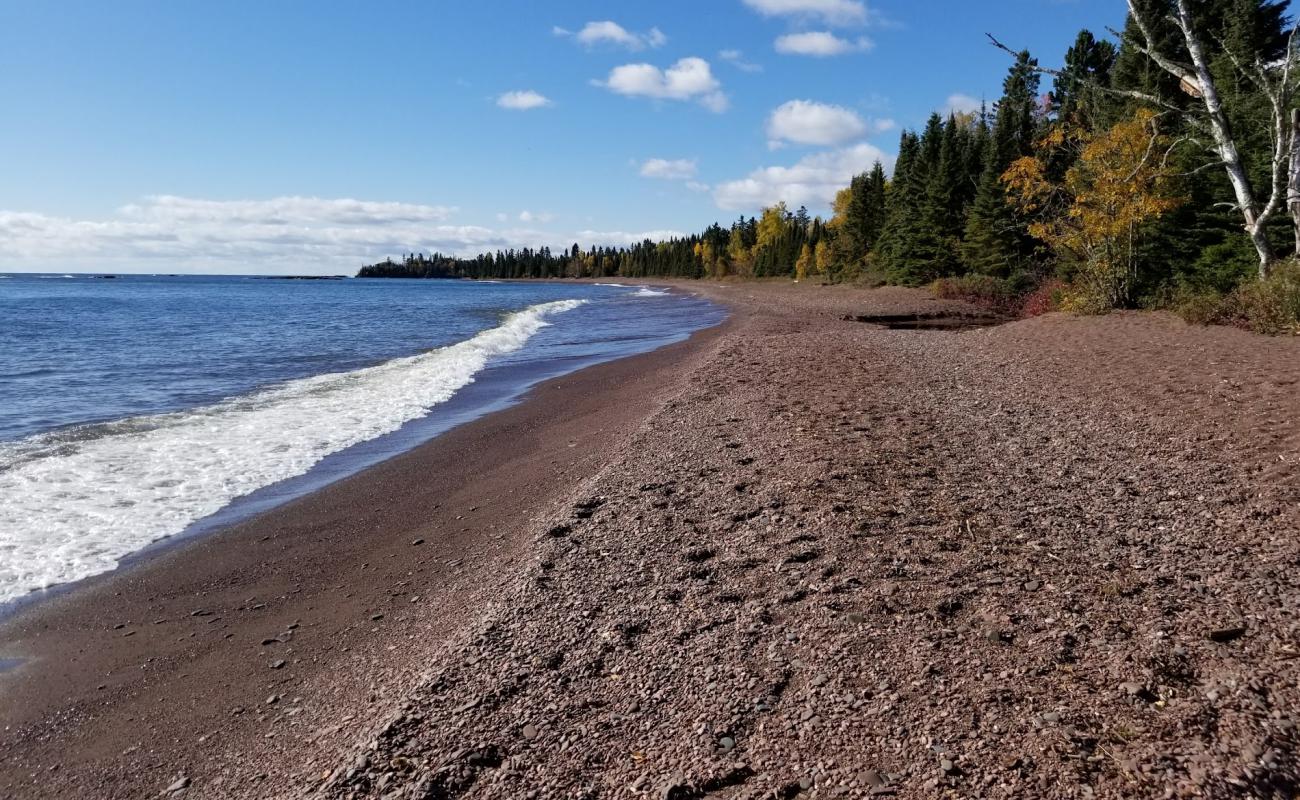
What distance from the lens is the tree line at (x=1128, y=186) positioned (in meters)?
14.1

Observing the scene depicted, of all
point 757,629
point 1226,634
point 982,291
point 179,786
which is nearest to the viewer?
point 179,786

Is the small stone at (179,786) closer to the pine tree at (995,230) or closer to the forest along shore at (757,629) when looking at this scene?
the forest along shore at (757,629)

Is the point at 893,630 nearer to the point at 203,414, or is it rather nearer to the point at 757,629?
the point at 757,629

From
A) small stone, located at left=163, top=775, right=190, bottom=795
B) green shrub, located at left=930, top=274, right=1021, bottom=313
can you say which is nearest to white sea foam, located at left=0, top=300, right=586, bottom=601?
small stone, located at left=163, top=775, right=190, bottom=795

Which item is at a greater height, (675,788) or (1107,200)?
(1107,200)

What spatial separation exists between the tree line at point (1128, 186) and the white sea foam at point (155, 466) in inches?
509

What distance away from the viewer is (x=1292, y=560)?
4883 millimetres

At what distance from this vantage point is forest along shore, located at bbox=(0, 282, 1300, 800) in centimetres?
332

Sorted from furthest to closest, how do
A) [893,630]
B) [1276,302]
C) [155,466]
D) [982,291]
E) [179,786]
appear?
[982,291]
[1276,302]
[155,466]
[893,630]
[179,786]

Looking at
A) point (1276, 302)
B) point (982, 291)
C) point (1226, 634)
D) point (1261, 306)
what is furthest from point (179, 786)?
point (982, 291)

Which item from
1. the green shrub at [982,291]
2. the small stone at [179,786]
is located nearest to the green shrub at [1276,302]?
the green shrub at [982,291]

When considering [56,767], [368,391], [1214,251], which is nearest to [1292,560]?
[56,767]

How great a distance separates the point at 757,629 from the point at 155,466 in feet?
29.2

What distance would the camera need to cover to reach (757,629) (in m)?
4.45
